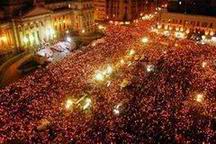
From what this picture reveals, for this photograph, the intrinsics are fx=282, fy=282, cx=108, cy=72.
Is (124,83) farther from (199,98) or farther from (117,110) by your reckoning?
(199,98)

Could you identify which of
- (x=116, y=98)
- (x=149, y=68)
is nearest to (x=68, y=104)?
(x=116, y=98)

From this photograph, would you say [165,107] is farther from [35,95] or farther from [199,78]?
[35,95]

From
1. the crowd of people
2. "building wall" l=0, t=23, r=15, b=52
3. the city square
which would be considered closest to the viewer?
the crowd of people

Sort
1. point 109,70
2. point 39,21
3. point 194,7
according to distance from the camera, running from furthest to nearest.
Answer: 1. point 194,7
2. point 39,21
3. point 109,70

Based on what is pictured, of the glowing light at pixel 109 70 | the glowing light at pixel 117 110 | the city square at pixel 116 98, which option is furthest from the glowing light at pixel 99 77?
the glowing light at pixel 117 110

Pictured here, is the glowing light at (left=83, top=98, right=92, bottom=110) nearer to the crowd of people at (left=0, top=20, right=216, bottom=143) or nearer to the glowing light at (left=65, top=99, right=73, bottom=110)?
the crowd of people at (left=0, top=20, right=216, bottom=143)

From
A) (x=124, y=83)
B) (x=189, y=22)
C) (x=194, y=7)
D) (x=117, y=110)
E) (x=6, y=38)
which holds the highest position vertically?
(x=194, y=7)

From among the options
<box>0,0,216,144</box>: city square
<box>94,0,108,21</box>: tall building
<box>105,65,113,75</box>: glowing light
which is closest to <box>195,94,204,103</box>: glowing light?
<box>0,0,216,144</box>: city square
